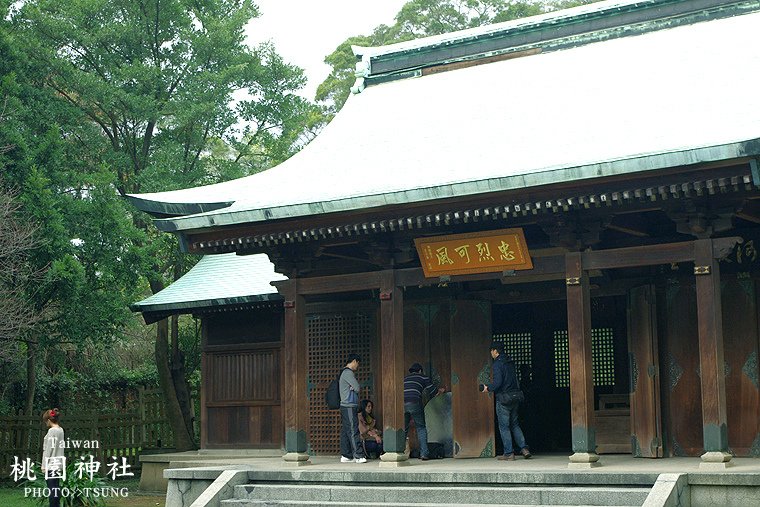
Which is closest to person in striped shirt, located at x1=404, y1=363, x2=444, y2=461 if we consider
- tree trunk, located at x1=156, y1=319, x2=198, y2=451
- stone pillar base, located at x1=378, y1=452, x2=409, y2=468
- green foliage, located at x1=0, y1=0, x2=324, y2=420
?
stone pillar base, located at x1=378, y1=452, x2=409, y2=468

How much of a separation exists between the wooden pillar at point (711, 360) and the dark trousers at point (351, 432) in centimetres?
518

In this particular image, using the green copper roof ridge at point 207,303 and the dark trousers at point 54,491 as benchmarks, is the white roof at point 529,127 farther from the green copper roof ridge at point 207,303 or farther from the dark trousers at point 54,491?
the dark trousers at point 54,491

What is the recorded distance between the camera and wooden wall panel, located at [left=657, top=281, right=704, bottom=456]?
1481 centimetres

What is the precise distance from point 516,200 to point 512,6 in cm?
3065

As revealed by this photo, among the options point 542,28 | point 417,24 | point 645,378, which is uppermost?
point 417,24

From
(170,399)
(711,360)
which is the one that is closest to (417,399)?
(711,360)

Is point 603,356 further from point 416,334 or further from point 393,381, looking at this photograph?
point 393,381

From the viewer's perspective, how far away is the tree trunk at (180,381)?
24625mm

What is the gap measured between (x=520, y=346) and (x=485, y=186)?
6.01 metres

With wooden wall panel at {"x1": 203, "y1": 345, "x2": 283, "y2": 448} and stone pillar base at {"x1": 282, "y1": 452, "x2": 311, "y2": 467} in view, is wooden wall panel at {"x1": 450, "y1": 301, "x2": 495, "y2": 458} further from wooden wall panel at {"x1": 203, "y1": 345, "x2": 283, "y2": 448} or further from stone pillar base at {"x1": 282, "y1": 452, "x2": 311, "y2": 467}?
wooden wall panel at {"x1": 203, "y1": 345, "x2": 283, "y2": 448}

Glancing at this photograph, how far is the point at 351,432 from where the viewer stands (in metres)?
15.8

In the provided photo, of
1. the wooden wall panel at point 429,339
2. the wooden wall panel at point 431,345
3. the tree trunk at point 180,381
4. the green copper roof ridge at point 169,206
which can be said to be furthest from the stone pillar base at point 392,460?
the tree trunk at point 180,381

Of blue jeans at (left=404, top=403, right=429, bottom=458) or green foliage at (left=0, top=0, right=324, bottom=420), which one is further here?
green foliage at (left=0, top=0, right=324, bottom=420)

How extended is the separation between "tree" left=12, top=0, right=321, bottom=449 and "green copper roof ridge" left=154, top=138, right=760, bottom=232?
7267 mm
